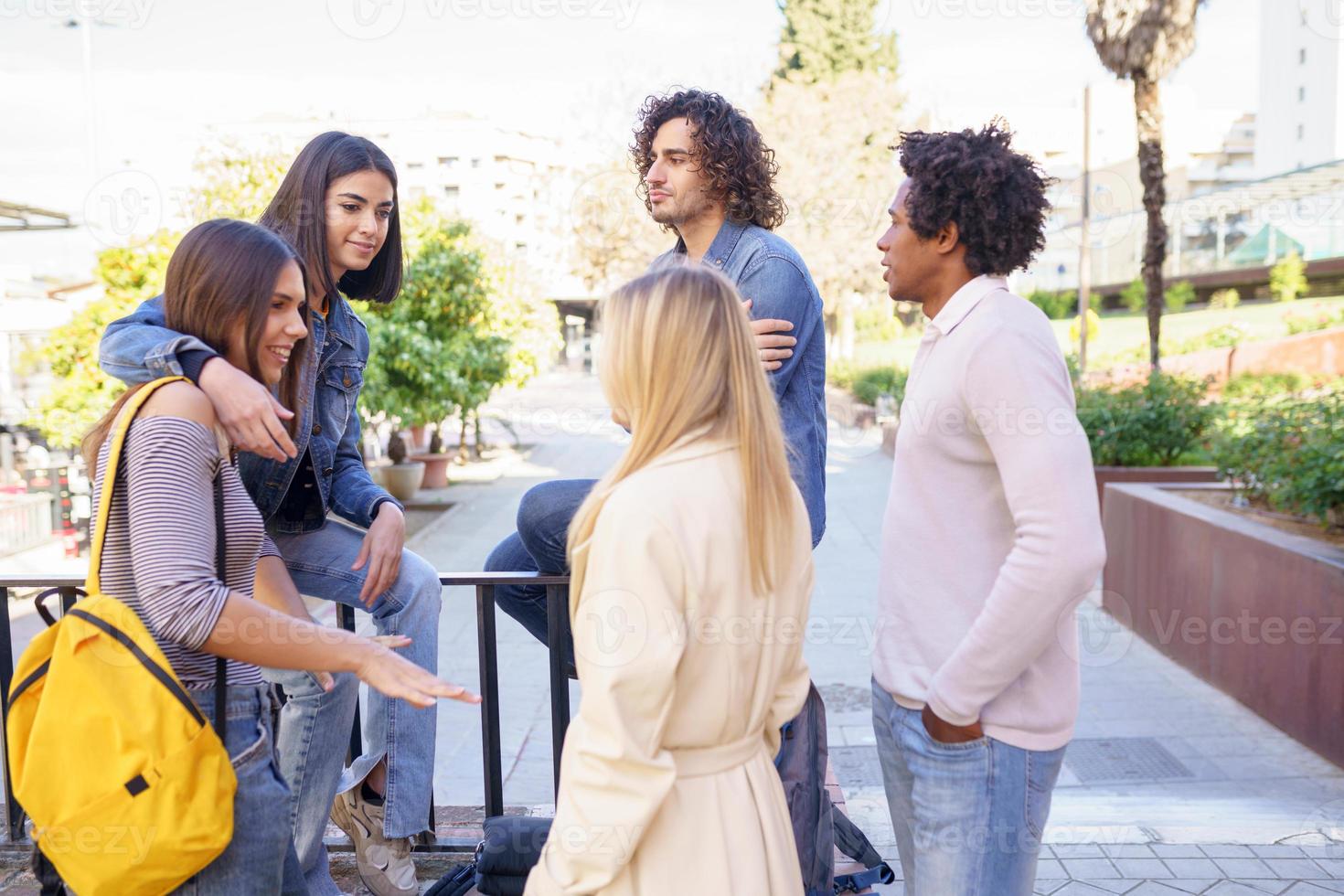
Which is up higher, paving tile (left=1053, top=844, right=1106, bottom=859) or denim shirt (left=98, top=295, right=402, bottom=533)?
denim shirt (left=98, top=295, right=402, bottom=533)

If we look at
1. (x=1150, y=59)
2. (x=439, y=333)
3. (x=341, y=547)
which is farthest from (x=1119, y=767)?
(x=439, y=333)

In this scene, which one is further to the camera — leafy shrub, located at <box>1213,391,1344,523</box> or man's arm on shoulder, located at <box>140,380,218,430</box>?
leafy shrub, located at <box>1213,391,1344,523</box>

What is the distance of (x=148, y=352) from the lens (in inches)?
73.1

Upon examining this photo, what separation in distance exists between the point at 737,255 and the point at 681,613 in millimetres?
1112

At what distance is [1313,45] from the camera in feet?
169

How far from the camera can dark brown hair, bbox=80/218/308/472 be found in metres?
1.91

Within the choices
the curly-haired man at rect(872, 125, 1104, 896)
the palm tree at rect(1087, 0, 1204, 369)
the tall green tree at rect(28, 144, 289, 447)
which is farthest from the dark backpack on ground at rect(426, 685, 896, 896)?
the palm tree at rect(1087, 0, 1204, 369)

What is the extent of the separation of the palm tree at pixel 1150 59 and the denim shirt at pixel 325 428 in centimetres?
1103

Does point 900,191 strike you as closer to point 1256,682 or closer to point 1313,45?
point 1256,682

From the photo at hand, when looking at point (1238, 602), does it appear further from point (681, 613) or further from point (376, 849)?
point (681, 613)

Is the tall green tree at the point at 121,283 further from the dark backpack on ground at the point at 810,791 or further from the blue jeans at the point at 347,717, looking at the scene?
the dark backpack on ground at the point at 810,791

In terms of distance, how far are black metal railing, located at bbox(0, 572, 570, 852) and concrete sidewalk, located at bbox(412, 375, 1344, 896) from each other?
905 millimetres

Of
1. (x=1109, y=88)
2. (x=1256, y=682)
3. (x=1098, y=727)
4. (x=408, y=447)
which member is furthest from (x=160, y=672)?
(x=1109, y=88)

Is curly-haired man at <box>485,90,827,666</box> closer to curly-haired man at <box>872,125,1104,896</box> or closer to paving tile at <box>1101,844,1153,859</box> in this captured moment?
curly-haired man at <box>872,125,1104,896</box>
